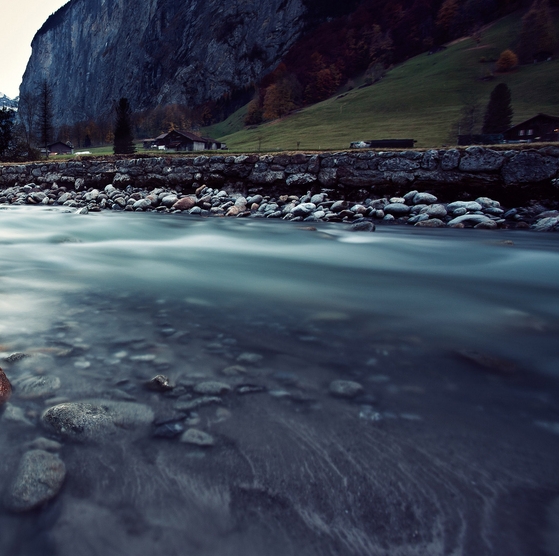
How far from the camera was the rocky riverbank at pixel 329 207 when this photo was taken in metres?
8.98

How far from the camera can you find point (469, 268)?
5.18 m

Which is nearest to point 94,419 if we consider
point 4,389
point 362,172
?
point 4,389

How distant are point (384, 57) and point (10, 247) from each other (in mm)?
98543

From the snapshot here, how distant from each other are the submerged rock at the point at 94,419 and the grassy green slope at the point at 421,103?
36.0 meters

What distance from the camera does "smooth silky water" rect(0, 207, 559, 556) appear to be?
1211 millimetres

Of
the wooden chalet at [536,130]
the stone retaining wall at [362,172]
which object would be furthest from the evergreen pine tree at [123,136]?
the wooden chalet at [536,130]

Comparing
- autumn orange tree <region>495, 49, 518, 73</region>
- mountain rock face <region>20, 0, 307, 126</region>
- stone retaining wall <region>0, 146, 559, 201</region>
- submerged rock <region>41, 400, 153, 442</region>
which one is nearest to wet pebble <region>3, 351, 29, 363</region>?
submerged rock <region>41, 400, 153, 442</region>

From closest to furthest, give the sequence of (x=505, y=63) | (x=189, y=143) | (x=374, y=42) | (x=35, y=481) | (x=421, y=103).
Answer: (x=35, y=481) < (x=421, y=103) < (x=189, y=143) < (x=505, y=63) < (x=374, y=42)

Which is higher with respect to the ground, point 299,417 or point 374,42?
point 374,42

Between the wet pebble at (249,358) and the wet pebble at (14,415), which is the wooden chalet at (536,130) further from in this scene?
the wet pebble at (14,415)

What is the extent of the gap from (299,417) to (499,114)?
5313 centimetres

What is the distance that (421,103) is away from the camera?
172ft

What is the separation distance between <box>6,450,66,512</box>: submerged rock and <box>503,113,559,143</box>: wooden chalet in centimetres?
4757

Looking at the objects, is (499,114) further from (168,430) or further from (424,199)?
(168,430)
